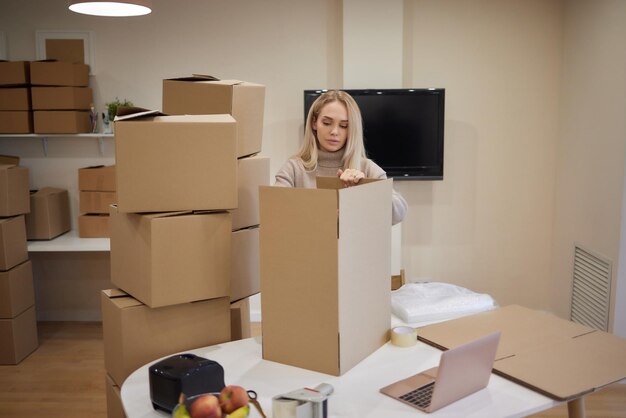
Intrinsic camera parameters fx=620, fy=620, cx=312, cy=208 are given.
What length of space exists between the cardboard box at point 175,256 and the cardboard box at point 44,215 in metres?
2.35

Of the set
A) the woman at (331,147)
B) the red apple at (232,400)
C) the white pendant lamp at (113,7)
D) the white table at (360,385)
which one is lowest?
the white table at (360,385)

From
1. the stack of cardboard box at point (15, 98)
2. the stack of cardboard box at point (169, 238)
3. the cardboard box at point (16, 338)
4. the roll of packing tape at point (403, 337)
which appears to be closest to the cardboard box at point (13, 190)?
the stack of cardboard box at point (15, 98)

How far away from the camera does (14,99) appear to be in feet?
12.9

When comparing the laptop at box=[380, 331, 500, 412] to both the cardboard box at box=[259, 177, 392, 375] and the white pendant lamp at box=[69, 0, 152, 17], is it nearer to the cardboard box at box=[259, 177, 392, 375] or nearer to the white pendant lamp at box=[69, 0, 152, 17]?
the cardboard box at box=[259, 177, 392, 375]

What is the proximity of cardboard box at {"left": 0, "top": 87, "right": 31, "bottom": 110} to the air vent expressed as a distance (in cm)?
363

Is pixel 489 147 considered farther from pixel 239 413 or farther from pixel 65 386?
pixel 239 413

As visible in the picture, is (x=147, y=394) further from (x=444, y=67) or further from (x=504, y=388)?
(x=444, y=67)

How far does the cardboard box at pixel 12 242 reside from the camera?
3564mm

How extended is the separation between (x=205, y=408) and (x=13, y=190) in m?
3.02

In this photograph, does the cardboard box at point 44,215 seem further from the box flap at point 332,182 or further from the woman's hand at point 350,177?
the woman's hand at point 350,177

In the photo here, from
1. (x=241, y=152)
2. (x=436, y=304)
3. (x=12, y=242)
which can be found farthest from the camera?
(x=12, y=242)

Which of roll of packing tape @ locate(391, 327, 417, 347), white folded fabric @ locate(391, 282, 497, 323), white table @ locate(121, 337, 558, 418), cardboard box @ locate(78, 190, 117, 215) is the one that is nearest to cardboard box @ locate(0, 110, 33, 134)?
cardboard box @ locate(78, 190, 117, 215)

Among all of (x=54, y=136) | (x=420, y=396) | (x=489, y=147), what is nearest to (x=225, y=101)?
(x=420, y=396)

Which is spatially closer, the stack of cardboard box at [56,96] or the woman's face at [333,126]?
the woman's face at [333,126]
